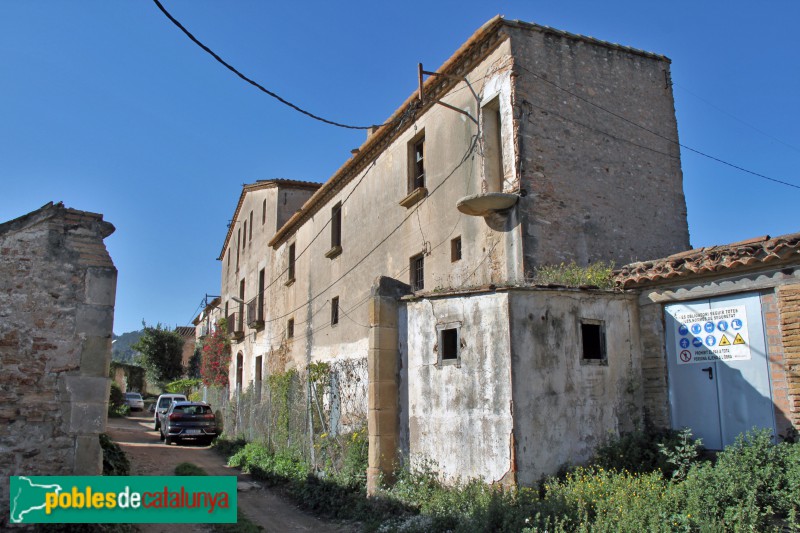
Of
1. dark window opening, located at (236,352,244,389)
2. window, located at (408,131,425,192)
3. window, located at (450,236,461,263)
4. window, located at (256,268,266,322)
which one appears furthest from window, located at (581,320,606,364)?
dark window opening, located at (236,352,244,389)

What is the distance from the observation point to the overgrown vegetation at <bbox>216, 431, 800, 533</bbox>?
21.4 feet

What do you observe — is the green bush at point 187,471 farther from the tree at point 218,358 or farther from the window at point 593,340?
the tree at point 218,358

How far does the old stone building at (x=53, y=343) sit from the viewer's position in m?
7.68

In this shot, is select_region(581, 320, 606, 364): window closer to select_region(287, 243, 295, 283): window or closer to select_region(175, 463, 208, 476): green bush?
select_region(175, 463, 208, 476): green bush

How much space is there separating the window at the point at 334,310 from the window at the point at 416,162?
558 centimetres

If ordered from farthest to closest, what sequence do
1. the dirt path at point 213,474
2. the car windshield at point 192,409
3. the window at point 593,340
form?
the car windshield at point 192,409 → the dirt path at point 213,474 → the window at point 593,340

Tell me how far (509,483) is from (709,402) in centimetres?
323

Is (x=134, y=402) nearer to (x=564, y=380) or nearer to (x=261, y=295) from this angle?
(x=261, y=295)

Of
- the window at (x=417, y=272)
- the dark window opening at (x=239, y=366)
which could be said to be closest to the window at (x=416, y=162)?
the window at (x=417, y=272)

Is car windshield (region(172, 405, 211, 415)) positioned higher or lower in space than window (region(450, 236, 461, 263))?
lower

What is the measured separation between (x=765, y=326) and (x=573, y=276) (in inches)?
111

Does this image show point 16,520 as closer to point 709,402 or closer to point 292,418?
point 292,418

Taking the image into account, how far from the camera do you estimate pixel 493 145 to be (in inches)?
465

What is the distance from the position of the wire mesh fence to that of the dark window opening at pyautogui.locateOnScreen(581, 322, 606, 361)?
4.30 m
